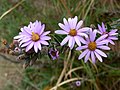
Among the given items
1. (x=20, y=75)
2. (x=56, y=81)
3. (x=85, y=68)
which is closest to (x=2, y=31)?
(x=20, y=75)

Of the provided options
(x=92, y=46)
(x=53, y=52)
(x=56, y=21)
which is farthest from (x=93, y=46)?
(x=56, y=21)

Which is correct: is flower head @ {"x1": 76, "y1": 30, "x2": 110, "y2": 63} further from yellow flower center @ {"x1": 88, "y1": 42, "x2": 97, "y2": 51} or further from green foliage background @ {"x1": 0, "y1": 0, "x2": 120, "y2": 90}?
green foliage background @ {"x1": 0, "y1": 0, "x2": 120, "y2": 90}

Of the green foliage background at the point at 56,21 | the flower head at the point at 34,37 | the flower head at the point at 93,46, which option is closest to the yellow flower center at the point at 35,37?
the flower head at the point at 34,37

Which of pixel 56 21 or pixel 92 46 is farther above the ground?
pixel 56 21

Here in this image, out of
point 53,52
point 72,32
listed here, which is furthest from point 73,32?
point 53,52

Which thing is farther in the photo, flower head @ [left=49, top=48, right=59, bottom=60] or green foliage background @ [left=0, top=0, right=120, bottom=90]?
green foliage background @ [left=0, top=0, right=120, bottom=90]

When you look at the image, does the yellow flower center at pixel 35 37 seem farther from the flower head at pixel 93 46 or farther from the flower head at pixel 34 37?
the flower head at pixel 93 46

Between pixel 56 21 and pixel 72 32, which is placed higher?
pixel 56 21

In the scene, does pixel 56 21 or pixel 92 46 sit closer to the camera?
pixel 92 46

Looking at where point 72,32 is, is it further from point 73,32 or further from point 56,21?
point 56,21

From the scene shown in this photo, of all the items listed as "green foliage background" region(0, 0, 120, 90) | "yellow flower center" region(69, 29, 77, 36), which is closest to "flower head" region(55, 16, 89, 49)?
"yellow flower center" region(69, 29, 77, 36)

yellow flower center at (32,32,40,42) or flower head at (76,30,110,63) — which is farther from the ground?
yellow flower center at (32,32,40,42)
